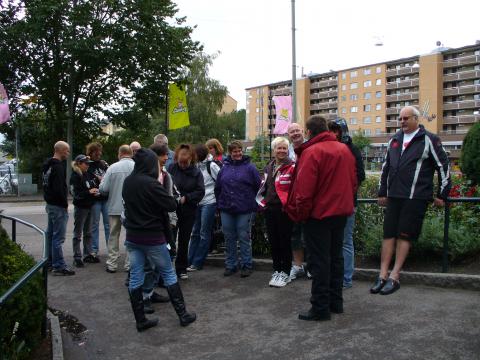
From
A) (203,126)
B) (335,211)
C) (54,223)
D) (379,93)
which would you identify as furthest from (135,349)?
(379,93)

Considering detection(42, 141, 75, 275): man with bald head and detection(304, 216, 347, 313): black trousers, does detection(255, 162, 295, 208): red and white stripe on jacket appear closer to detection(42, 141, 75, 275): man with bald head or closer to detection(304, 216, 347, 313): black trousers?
detection(304, 216, 347, 313): black trousers

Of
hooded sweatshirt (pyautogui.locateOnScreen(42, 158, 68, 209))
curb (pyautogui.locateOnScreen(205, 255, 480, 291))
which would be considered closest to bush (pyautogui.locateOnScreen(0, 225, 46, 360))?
hooded sweatshirt (pyautogui.locateOnScreen(42, 158, 68, 209))

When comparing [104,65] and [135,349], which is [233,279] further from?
[104,65]

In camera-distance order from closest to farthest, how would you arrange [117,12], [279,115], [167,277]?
[167,277], [279,115], [117,12]

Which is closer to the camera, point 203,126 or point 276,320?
point 276,320

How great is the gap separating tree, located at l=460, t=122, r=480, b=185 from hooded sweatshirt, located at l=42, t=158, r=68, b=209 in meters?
6.34

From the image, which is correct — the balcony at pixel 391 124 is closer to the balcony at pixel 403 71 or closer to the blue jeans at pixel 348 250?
the balcony at pixel 403 71

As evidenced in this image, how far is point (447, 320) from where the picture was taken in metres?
4.50

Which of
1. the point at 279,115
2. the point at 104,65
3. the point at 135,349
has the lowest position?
the point at 135,349

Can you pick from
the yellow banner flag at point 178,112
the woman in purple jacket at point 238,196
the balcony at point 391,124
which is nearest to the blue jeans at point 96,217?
the woman in purple jacket at point 238,196

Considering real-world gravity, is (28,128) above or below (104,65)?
below

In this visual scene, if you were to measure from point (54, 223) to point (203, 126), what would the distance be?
39864 millimetres

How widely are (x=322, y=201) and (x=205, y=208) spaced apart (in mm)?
2543

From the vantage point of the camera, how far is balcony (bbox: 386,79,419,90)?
94.0 m
